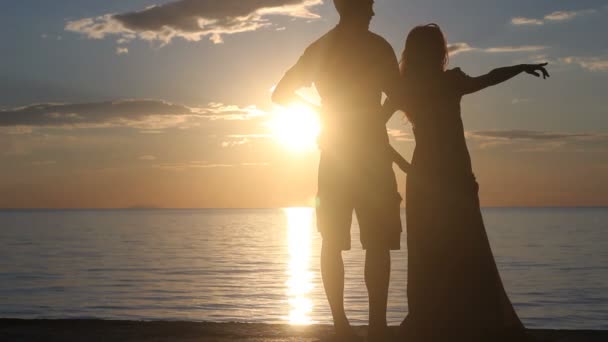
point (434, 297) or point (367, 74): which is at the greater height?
point (367, 74)

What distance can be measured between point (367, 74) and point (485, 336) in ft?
7.17

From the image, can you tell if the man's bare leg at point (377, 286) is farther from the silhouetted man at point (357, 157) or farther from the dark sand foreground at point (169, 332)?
the dark sand foreground at point (169, 332)

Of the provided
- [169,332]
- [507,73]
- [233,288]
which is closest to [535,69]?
[507,73]

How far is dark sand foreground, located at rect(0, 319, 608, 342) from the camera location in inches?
236

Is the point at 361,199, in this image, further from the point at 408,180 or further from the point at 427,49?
the point at 427,49

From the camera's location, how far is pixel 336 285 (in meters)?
5.44

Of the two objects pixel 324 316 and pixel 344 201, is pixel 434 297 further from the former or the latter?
pixel 324 316

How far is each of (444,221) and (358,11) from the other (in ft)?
5.80

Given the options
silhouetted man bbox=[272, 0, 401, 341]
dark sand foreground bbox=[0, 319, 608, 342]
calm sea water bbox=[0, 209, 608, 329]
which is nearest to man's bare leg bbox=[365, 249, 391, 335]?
silhouetted man bbox=[272, 0, 401, 341]

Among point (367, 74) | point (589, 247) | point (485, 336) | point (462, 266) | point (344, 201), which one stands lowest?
point (589, 247)

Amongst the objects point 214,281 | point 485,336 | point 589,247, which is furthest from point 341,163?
point 589,247

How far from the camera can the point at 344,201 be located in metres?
5.35

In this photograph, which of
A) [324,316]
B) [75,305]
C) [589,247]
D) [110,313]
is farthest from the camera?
[589,247]

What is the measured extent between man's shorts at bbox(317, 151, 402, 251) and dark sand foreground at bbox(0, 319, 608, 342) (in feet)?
3.39
